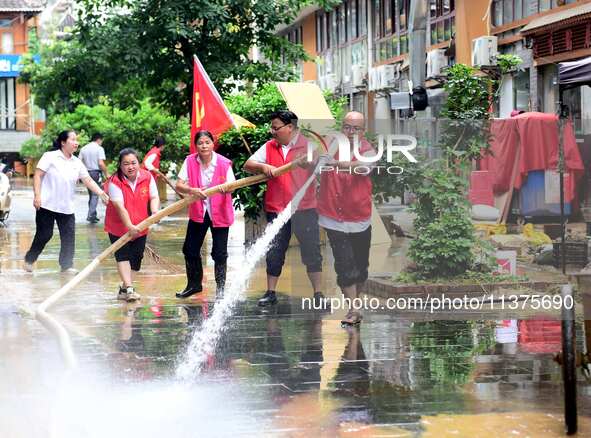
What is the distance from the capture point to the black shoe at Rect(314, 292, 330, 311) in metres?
10.4

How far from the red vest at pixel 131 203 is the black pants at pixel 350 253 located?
286cm

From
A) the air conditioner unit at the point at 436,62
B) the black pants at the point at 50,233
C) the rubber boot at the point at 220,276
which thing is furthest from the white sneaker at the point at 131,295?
the air conditioner unit at the point at 436,62

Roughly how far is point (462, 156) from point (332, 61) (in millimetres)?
35096

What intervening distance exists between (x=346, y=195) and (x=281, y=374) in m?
2.07

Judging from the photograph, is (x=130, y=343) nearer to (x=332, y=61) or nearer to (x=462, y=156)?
(x=462, y=156)

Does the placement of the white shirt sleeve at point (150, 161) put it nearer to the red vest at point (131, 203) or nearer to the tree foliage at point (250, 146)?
the tree foliage at point (250, 146)

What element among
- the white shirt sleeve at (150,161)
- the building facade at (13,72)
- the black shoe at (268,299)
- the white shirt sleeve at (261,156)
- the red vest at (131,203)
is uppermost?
the building facade at (13,72)

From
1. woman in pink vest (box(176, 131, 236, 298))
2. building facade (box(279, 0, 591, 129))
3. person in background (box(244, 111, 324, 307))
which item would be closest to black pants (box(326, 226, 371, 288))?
person in background (box(244, 111, 324, 307))

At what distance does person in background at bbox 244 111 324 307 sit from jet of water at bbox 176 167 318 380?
3.0 inches

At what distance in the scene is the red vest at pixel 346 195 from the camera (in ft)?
30.6

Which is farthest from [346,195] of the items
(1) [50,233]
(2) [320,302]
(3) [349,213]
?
(1) [50,233]

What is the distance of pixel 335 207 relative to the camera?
31.8ft

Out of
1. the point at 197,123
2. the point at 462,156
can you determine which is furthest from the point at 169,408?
the point at 197,123

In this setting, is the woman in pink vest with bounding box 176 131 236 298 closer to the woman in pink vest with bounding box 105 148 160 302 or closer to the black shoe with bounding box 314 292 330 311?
the woman in pink vest with bounding box 105 148 160 302
